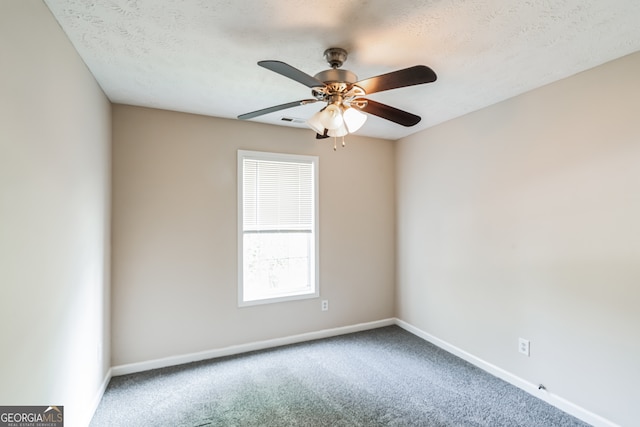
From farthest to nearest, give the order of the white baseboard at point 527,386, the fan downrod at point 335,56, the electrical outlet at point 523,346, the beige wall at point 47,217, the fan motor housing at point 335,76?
1. the electrical outlet at point 523,346
2. the white baseboard at point 527,386
3. the fan downrod at point 335,56
4. the fan motor housing at point 335,76
5. the beige wall at point 47,217

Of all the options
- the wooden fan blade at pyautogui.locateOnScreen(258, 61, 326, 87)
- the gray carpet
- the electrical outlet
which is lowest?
the gray carpet

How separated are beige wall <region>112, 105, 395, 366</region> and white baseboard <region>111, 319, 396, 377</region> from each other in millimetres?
53

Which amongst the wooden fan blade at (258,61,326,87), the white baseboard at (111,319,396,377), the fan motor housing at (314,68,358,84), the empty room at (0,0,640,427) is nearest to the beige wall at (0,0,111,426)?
the empty room at (0,0,640,427)

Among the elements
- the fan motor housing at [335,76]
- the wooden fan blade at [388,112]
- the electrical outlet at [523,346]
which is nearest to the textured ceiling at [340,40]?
the fan motor housing at [335,76]

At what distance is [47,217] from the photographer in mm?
1551

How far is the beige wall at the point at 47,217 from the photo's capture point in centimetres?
121

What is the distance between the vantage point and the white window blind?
11.2ft

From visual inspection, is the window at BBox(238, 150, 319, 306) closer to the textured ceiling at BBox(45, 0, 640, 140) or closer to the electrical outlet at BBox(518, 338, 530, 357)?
the textured ceiling at BBox(45, 0, 640, 140)

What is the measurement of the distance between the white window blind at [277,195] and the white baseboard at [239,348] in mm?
1267

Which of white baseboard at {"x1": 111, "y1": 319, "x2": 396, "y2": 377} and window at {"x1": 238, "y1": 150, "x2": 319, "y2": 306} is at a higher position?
window at {"x1": 238, "y1": 150, "x2": 319, "y2": 306}

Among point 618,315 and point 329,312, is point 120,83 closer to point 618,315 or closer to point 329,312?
point 329,312

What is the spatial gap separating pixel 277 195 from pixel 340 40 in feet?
6.60

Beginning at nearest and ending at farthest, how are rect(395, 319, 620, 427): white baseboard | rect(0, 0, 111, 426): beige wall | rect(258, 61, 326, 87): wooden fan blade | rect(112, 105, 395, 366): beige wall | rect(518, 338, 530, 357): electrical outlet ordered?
1. rect(0, 0, 111, 426): beige wall
2. rect(258, 61, 326, 87): wooden fan blade
3. rect(395, 319, 620, 427): white baseboard
4. rect(518, 338, 530, 357): electrical outlet
5. rect(112, 105, 395, 366): beige wall

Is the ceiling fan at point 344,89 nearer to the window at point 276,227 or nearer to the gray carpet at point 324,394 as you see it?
the window at point 276,227
